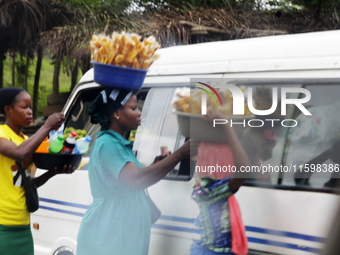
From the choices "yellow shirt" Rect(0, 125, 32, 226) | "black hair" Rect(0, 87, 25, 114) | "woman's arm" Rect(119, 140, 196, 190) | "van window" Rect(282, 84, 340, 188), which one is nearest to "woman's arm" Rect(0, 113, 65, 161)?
"yellow shirt" Rect(0, 125, 32, 226)

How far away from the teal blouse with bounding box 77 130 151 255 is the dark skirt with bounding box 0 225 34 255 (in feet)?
2.35

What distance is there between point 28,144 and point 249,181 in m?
1.42

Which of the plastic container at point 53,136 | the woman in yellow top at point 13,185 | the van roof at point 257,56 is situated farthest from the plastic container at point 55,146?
the van roof at point 257,56

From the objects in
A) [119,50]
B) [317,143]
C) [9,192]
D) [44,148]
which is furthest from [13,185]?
[317,143]

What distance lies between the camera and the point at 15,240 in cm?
267

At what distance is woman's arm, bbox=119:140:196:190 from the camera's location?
2.04m

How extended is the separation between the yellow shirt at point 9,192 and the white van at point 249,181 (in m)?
0.46

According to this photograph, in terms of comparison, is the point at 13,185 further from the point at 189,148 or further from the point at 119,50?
the point at 189,148

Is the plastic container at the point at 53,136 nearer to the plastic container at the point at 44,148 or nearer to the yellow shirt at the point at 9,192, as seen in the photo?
the plastic container at the point at 44,148

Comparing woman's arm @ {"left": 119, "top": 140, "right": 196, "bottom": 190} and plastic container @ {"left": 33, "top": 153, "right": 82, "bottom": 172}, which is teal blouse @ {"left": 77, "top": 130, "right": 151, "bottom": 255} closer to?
woman's arm @ {"left": 119, "top": 140, "right": 196, "bottom": 190}

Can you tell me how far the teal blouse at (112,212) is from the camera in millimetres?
2164

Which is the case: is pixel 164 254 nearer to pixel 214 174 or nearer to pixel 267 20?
pixel 214 174

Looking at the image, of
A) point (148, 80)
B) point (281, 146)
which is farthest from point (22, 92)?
point (281, 146)

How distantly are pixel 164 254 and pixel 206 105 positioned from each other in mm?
1074
